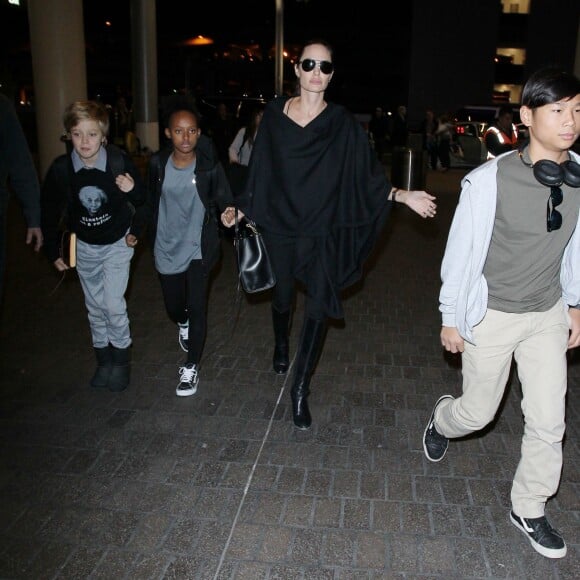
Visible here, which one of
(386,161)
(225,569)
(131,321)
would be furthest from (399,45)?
(225,569)

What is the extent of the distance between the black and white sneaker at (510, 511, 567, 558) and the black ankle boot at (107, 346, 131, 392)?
2.92m

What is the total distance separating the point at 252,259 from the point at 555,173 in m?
2.09

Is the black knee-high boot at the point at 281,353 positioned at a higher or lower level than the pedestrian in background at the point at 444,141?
lower

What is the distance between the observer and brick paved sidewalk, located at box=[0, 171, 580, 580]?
122 inches

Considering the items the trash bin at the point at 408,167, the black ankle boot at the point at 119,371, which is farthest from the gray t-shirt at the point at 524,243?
the trash bin at the point at 408,167

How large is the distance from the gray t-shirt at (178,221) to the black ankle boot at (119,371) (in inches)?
28.0

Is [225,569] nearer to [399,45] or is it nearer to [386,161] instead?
[386,161]

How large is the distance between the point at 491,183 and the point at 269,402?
7.98ft

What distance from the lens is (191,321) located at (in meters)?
4.94

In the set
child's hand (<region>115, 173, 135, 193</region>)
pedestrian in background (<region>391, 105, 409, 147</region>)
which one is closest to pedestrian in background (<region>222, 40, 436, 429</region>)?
child's hand (<region>115, 173, 135, 193</region>)

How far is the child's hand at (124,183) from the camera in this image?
4478 millimetres

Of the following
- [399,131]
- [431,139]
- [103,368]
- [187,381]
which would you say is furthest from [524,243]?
[399,131]

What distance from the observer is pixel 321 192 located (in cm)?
422

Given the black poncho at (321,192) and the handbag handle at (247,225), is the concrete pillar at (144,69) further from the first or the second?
the black poncho at (321,192)
